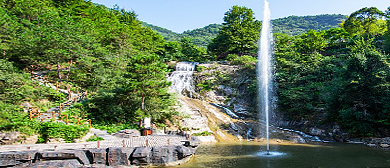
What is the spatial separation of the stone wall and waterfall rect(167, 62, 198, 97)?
18300mm

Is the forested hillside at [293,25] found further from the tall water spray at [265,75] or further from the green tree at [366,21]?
the tall water spray at [265,75]

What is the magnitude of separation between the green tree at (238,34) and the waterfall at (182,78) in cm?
1010

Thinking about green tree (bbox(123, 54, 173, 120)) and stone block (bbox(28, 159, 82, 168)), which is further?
green tree (bbox(123, 54, 173, 120))

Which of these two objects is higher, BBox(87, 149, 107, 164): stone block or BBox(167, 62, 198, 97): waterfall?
BBox(167, 62, 198, 97): waterfall

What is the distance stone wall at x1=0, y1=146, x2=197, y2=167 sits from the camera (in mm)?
8656

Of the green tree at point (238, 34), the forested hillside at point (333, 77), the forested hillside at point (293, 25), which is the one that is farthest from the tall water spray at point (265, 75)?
the forested hillside at point (293, 25)

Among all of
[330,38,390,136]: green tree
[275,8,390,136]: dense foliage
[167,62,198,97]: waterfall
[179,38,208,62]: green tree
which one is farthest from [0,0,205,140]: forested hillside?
[179,38,208,62]: green tree

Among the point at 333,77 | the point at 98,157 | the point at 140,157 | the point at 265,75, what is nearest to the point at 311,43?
the point at 333,77

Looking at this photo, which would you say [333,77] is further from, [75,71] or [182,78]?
[75,71]

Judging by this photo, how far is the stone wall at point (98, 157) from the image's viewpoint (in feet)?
28.4

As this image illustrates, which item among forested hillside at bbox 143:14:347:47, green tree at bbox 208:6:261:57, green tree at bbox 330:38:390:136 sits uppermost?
forested hillside at bbox 143:14:347:47

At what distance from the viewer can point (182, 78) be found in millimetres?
32812

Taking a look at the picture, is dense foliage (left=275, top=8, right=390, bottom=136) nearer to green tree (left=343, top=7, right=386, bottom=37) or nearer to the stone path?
green tree (left=343, top=7, right=386, bottom=37)

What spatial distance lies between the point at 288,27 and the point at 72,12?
5320 inches
